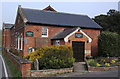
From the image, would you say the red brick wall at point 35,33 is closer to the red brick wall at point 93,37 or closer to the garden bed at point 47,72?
the red brick wall at point 93,37

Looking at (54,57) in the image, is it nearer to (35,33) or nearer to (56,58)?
(56,58)

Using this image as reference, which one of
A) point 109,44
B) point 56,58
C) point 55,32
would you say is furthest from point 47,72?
point 109,44

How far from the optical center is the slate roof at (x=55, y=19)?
20264 mm

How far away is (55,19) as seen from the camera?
22.3 meters

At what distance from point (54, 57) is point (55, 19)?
11.5 m

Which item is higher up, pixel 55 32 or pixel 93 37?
pixel 55 32

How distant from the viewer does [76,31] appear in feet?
54.8

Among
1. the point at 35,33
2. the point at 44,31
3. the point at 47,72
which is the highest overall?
the point at 44,31

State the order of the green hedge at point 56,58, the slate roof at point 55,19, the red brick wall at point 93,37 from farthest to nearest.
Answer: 1. the red brick wall at point 93,37
2. the slate roof at point 55,19
3. the green hedge at point 56,58

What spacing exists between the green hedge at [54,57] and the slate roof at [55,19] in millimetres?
7954

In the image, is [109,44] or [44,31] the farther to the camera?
[44,31]

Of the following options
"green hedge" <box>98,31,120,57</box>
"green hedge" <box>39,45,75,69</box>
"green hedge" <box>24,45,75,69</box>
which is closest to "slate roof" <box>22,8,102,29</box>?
"green hedge" <box>98,31,120,57</box>

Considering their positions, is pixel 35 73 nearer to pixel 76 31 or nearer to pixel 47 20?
pixel 76 31

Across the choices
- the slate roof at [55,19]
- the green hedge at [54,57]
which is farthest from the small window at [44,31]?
the green hedge at [54,57]
